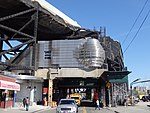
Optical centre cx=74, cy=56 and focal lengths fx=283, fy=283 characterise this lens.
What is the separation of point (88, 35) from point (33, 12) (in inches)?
951

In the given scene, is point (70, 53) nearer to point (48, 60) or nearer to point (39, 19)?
point (48, 60)

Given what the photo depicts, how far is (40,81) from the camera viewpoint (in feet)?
176

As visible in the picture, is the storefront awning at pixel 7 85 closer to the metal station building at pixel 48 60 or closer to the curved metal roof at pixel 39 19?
the metal station building at pixel 48 60

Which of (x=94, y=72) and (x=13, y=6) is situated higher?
(x=13, y=6)

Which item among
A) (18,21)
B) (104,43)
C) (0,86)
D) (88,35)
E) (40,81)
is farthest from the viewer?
(88,35)

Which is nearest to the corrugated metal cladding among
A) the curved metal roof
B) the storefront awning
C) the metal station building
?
the metal station building

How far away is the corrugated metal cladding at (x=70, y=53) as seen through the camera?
6081cm

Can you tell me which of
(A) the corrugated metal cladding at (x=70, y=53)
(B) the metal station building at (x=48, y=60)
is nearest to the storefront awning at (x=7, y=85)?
(B) the metal station building at (x=48, y=60)

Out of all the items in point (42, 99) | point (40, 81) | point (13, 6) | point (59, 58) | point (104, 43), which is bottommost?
point (42, 99)

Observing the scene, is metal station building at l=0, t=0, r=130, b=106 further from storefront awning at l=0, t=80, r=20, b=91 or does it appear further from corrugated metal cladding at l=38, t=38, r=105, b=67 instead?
storefront awning at l=0, t=80, r=20, b=91

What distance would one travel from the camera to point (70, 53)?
62844 mm

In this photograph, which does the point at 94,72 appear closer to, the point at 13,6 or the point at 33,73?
the point at 33,73

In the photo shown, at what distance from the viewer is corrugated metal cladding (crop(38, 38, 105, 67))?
60812mm

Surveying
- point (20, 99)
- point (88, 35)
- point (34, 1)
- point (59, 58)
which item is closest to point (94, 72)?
point (59, 58)
